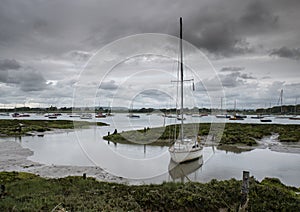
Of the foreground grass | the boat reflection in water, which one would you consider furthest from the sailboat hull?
the foreground grass

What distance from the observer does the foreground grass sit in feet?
26.6

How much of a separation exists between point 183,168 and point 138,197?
7.79 meters

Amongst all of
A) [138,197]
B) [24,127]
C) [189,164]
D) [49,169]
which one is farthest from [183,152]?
[24,127]

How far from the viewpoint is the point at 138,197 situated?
9.48m

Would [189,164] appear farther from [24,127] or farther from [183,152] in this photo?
[24,127]

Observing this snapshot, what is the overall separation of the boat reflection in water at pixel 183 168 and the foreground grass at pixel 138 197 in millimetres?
4282

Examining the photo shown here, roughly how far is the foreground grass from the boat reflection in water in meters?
4.28

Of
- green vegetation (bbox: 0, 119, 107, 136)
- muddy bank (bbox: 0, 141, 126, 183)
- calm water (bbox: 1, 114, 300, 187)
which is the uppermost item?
green vegetation (bbox: 0, 119, 107, 136)

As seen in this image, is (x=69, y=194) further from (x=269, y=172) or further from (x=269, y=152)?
(x=269, y=152)

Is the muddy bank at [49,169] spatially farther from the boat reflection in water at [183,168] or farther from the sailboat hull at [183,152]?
the sailboat hull at [183,152]

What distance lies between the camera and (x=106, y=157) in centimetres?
2050

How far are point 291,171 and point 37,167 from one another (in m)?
16.8

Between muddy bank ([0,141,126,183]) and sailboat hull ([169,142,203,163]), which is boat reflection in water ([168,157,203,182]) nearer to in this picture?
sailboat hull ([169,142,203,163])

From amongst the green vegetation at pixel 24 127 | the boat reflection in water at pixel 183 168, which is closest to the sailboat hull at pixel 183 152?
the boat reflection in water at pixel 183 168
